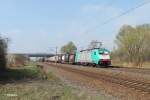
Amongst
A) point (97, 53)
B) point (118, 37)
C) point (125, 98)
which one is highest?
point (118, 37)

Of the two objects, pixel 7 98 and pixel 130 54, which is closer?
pixel 7 98

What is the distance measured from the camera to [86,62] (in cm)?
6644

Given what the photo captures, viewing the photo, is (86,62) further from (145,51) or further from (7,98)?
(7,98)

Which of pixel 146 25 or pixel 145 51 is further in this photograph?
pixel 146 25

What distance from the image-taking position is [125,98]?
52.2ft

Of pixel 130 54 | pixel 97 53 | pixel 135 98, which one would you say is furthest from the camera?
pixel 130 54

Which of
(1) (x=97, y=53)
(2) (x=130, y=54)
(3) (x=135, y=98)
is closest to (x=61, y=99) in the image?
(3) (x=135, y=98)

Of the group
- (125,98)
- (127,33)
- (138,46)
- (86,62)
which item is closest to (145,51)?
(138,46)

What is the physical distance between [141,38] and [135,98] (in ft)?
254

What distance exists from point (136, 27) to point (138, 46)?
832 centimetres

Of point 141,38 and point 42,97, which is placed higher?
point 141,38

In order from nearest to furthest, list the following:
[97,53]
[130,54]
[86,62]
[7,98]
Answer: [7,98] < [97,53] < [86,62] < [130,54]

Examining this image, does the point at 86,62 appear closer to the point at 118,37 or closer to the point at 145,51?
the point at 145,51

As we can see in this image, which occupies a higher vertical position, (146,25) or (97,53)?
(146,25)
